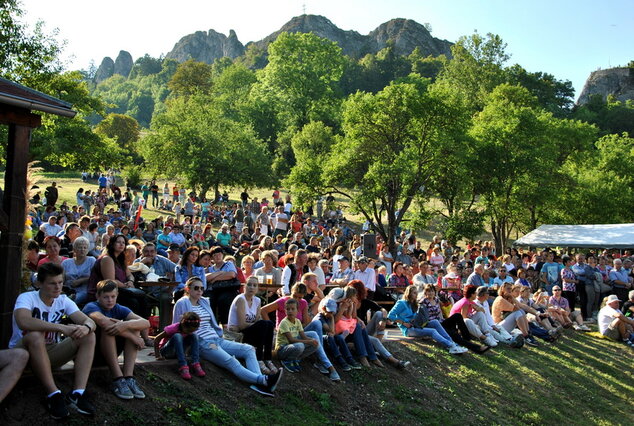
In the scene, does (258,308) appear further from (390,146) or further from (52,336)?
(390,146)

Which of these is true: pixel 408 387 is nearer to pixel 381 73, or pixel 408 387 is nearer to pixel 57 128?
pixel 57 128

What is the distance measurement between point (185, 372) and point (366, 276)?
5426 mm

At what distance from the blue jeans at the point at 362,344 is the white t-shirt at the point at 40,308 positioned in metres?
4.64

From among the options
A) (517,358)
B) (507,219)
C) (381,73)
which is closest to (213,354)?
(517,358)

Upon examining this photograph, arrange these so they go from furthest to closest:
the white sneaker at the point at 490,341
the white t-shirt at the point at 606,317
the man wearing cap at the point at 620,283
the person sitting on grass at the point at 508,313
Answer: the man wearing cap at the point at 620,283, the white t-shirt at the point at 606,317, the person sitting on grass at the point at 508,313, the white sneaker at the point at 490,341

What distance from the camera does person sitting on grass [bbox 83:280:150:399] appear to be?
21.5 feet

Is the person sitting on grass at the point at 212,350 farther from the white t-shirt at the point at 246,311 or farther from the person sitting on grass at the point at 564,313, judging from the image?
the person sitting on grass at the point at 564,313

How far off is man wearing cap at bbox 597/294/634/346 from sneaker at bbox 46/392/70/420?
43.0 feet

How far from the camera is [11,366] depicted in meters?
5.70

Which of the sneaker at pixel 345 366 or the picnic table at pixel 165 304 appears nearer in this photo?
the picnic table at pixel 165 304

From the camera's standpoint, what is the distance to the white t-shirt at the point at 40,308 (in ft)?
20.0

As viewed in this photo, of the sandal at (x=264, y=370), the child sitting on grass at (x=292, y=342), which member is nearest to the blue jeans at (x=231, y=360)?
the sandal at (x=264, y=370)

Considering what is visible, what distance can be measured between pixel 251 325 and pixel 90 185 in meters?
36.3

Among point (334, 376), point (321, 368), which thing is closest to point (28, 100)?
point (321, 368)
